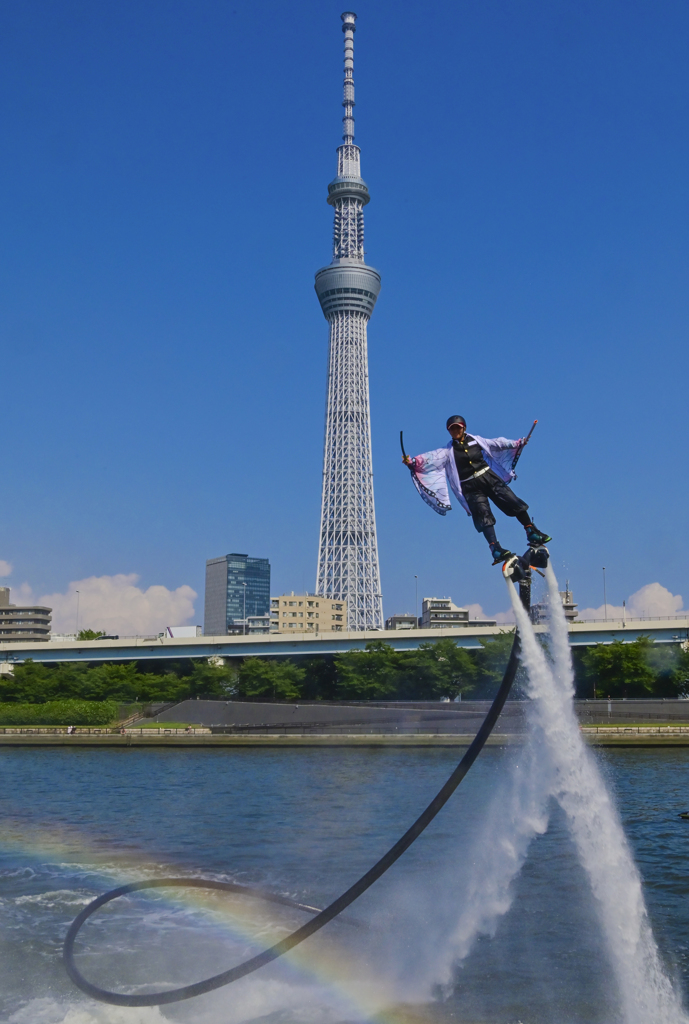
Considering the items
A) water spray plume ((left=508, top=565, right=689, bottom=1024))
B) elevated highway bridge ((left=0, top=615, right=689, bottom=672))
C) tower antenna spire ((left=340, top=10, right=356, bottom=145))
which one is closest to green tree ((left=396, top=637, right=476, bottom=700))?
elevated highway bridge ((left=0, top=615, right=689, bottom=672))

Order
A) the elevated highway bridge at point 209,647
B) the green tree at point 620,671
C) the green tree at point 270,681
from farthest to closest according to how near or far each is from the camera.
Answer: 1. the elevated highway bridge at point 209,647
2. the green tree at point 270,681
3. the green tree at point 620,671

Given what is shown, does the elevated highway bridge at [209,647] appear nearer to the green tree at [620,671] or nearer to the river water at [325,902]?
the green tree at [620,671]

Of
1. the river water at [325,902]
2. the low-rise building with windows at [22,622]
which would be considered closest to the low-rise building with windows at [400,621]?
the low-rise building with windows at [22,622]

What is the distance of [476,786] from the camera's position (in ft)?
66.1

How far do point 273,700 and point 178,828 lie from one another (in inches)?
1785

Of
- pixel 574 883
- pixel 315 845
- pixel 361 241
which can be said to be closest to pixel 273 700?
pixel 315 845

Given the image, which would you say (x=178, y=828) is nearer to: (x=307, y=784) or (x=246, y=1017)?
(x=307, y=784)

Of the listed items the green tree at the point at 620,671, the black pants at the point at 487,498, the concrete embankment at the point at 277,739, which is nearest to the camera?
the black pants at the point at 487,498

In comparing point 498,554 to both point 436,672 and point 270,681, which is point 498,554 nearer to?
point 436,672

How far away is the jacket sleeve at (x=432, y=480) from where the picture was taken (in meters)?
11.1

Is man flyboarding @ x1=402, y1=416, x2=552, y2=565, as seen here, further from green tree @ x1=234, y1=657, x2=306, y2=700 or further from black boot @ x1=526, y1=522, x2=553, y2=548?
green tree @ x1=234, y1=657, x2=306, y2=700

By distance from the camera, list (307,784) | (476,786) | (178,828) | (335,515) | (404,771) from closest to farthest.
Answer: (476,786), (178,828), (307,784), (404,771), (335,515)

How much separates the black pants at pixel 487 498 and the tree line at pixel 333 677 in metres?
40.7

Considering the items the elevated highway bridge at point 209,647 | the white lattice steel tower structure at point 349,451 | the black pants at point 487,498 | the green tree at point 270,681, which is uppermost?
the white lattice steel tower structure at point 349,451
